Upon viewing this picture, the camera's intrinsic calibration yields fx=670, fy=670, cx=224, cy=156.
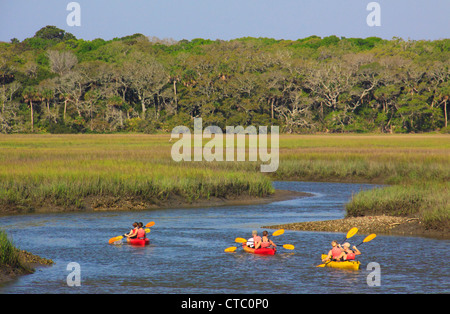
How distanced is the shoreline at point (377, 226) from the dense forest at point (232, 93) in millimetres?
79290

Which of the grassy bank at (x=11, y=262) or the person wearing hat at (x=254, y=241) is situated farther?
the person wearing hat at (x=254, y=241)

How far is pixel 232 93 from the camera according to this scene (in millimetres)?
112750

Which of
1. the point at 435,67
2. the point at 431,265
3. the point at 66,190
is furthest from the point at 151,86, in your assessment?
the point at 431,265

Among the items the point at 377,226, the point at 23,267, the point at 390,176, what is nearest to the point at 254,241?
the point at 377,226

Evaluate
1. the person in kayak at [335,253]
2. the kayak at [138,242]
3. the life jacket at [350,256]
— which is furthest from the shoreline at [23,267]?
the life jacket at [350,256]

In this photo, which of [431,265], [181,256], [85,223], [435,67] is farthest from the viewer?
[435,67]

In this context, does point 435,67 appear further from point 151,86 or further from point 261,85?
point 151,86

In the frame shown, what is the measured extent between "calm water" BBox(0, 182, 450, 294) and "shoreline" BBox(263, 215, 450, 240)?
851 millimetres

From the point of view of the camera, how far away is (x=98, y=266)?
21.7 meters

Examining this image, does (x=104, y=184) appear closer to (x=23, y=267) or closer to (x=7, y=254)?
(x=23, y=267)

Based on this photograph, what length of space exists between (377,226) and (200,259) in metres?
8.80

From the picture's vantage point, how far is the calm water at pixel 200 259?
1917 centimetres

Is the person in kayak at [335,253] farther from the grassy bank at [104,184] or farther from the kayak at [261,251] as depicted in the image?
the grassy bank at [104,184]

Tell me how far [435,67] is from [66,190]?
3456 inches
